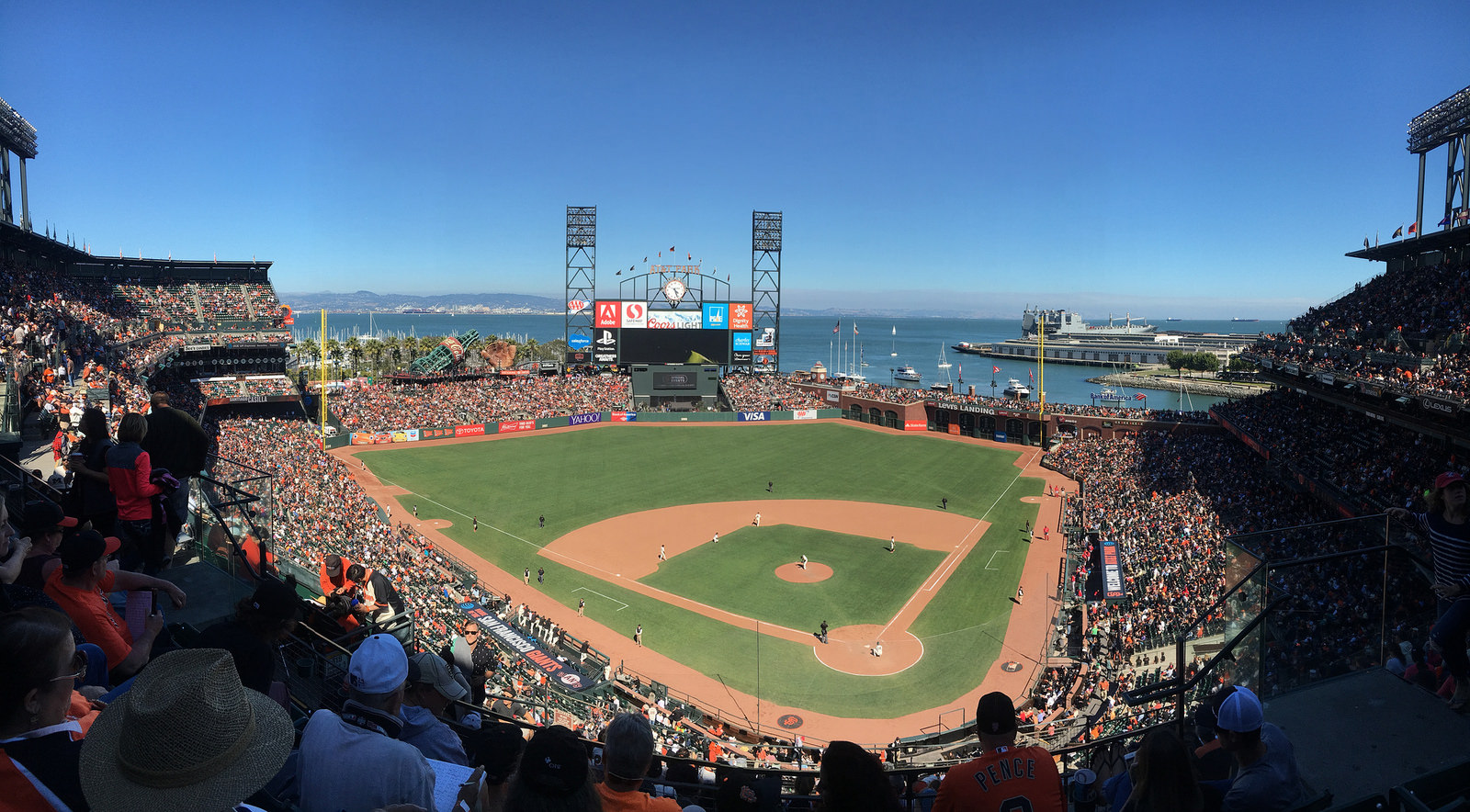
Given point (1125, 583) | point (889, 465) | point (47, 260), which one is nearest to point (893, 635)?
point (1125, 583)

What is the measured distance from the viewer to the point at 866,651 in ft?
73.7

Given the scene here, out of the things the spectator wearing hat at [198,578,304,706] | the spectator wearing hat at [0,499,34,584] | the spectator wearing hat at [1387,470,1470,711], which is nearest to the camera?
the spectator wearing hat at [198,578,304,706]

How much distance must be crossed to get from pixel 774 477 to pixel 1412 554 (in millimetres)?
37901

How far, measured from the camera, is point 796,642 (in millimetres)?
23094

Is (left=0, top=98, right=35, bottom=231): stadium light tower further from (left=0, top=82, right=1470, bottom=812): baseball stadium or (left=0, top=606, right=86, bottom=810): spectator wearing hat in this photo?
(left=0, top=606, right=86, bottom=810): spectator wearing hat

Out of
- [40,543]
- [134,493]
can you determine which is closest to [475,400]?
[134,493]

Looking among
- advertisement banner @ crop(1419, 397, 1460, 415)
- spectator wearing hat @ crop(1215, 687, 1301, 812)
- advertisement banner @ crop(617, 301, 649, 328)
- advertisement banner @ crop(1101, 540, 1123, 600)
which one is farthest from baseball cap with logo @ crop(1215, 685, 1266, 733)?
advertisement banner @ crop(617, 301, 649, 328)

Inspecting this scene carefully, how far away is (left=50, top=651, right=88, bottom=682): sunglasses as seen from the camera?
111 inches

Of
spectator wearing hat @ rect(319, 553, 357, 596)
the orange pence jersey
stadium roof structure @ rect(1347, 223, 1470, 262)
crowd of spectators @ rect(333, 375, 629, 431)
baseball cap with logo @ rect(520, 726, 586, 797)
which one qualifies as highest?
stadium roof structure @ rect(1347, 223, 1470, 262)

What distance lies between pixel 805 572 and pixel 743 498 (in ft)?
37.0

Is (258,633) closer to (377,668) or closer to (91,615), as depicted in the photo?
(91,615)

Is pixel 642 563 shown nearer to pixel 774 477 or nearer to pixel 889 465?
pixel 774 477

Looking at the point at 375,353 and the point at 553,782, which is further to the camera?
the point at 375,353

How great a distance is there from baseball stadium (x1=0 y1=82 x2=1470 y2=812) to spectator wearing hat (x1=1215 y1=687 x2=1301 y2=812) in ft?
0.09
